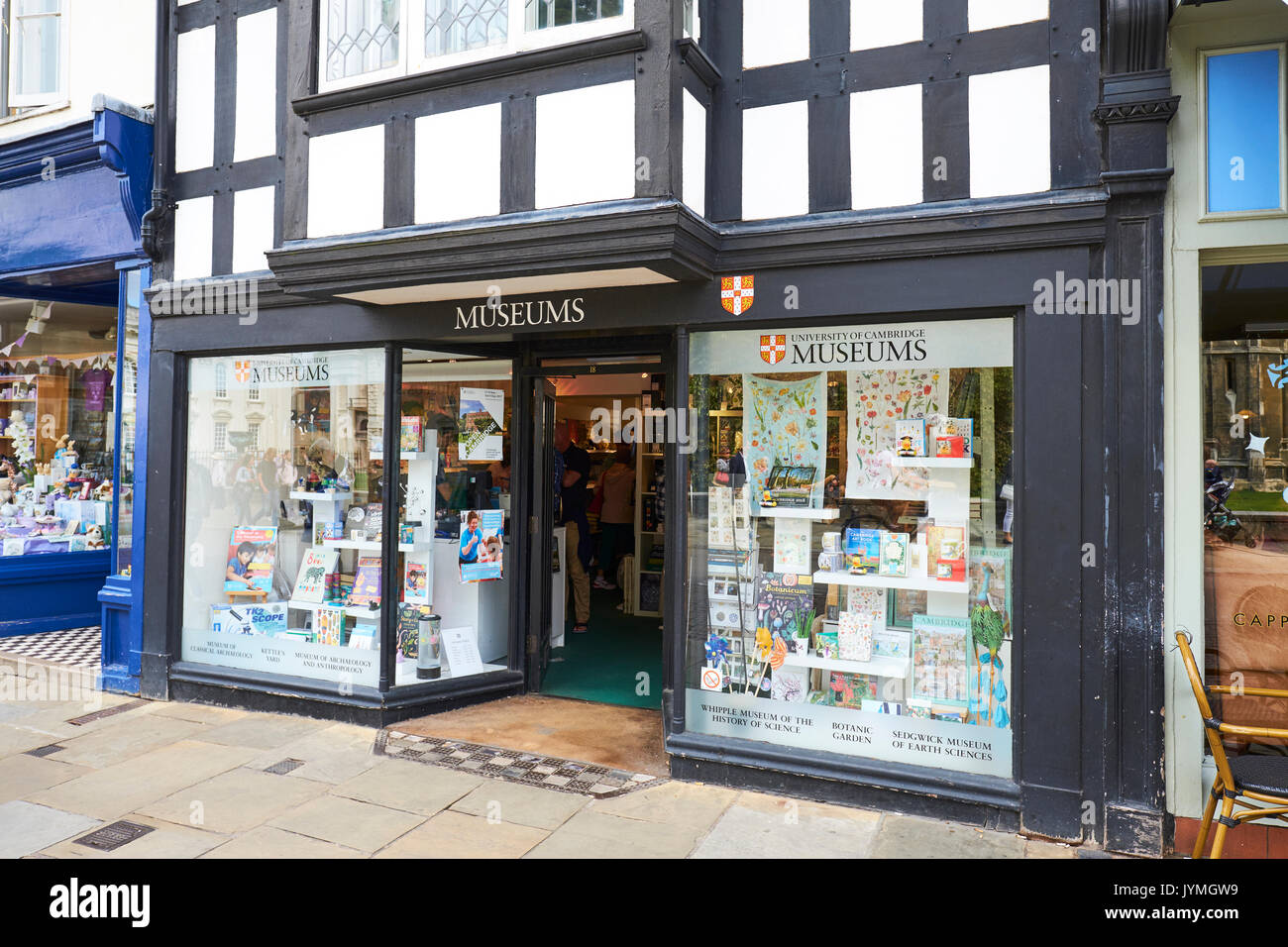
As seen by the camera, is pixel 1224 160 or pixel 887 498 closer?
pixel 1224 160

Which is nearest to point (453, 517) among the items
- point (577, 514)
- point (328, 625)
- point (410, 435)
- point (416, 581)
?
point (416, 581)

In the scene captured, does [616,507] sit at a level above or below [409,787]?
above

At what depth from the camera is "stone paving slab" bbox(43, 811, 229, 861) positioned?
3.73 metres

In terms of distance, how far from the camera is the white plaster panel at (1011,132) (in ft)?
13.5

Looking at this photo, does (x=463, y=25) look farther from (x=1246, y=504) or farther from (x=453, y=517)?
(x=1246, y=504)

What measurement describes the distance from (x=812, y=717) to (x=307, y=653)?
3.60 meters

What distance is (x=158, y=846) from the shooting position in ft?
12.5

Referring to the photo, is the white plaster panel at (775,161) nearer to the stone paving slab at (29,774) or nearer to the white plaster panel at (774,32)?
the white plaster panel at (774,32)

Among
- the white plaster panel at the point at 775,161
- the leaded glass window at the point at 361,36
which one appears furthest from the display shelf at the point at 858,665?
the leaded glass window at the point at 361,36

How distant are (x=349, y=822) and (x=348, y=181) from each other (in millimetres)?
3700

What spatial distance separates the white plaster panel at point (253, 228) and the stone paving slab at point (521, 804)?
3983 millimetres

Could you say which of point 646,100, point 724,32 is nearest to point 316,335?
point 646,100

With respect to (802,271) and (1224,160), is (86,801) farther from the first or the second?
(1224,160)

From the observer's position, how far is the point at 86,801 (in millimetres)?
4328
